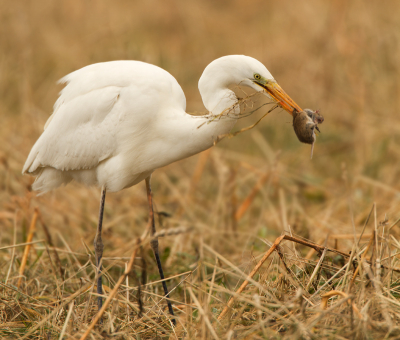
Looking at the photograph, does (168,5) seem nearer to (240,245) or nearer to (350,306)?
(240,245)

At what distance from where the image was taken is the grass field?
96.3 inches

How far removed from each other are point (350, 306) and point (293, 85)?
575cm

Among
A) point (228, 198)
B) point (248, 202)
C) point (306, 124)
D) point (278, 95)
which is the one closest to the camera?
point (306, 124)

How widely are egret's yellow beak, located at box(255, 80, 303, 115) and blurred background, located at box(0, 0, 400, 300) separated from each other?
0.70m

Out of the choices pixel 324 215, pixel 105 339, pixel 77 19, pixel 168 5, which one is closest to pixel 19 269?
pixel 105 339

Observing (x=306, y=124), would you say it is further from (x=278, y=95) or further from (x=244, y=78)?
(x=244, y=78)

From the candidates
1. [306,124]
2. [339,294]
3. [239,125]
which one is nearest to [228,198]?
[306,124]

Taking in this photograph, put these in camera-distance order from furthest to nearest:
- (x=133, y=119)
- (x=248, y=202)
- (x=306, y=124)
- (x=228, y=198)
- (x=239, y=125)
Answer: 1. (x=239, y=125)
2. (x=248, y=202)
3. (x=228, y=198)
4. (x=133, y=119)
5. (x=306, y=124)

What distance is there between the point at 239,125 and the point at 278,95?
4451 millimetres

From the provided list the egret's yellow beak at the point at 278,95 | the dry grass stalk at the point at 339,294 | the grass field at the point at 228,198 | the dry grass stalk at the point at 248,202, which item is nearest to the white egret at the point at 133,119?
the egret's yellow beak at the point at 278,95

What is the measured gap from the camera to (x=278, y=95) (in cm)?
264

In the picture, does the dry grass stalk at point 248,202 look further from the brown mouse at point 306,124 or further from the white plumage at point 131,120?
the brown mouse at point 306,124

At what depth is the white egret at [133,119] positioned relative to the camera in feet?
8.77

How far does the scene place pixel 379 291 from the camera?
2264 mm
